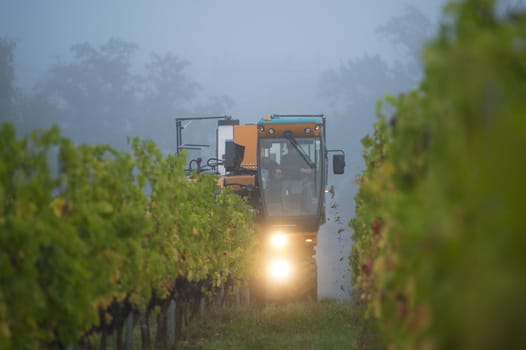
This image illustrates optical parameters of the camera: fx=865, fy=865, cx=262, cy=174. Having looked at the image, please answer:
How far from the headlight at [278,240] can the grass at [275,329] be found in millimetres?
1274

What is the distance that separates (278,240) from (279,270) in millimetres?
632

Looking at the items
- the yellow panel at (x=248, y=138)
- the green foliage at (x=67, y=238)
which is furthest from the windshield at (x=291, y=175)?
the green foliage at (x=67, y=238)

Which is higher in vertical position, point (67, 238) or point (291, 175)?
point (291, 175)

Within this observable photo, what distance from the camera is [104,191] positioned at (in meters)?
7.36

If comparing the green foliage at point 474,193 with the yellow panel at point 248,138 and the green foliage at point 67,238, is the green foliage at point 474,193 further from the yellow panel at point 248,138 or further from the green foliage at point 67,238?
the yellow panel at point 248,138

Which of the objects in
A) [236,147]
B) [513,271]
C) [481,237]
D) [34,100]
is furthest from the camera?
[34,100]

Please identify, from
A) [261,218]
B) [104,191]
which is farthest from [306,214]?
[104,191]

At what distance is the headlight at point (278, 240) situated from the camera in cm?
1722

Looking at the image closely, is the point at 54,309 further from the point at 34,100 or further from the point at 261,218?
the point at 34,100

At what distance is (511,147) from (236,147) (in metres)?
13.6

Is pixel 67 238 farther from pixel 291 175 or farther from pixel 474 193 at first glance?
pixel 291 175

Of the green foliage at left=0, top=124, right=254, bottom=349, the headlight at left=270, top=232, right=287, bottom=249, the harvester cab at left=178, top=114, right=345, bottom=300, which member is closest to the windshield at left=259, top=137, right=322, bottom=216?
the harvester cab at left=178, top=114, right=345, bottom=300

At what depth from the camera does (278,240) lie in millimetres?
17312

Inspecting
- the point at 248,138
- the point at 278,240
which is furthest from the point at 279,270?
the point at 248,138
